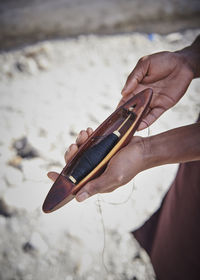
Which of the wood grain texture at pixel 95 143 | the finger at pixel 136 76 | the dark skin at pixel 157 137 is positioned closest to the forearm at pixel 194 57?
the dark skin at pixel 157 137

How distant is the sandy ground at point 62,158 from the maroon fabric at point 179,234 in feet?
0.37

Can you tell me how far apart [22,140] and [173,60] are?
1356mm

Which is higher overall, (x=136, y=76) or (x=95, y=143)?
(x=136, y=76)

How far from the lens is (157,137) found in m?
0.97

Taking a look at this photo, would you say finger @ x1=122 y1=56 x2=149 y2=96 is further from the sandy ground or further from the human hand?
the sandy ground

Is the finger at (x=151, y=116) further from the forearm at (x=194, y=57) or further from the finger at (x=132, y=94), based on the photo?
the forearm at (x=194, y=57)

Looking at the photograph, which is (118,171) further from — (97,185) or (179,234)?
(179,234)

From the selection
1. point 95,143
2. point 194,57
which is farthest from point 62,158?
point 194,57

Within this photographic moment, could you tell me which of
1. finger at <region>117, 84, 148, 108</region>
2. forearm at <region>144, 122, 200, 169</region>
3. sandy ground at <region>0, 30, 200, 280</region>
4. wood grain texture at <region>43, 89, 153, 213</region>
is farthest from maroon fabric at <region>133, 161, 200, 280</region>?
finger at <region>117, 84, 148, 108</region>

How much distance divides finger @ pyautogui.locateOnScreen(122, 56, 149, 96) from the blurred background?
2.32ft

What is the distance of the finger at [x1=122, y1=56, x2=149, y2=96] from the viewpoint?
1289 millimetres

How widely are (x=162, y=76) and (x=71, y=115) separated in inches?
38.1

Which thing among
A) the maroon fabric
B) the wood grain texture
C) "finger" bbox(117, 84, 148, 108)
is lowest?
the maroon fabric

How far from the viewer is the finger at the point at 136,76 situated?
4.23 feet
